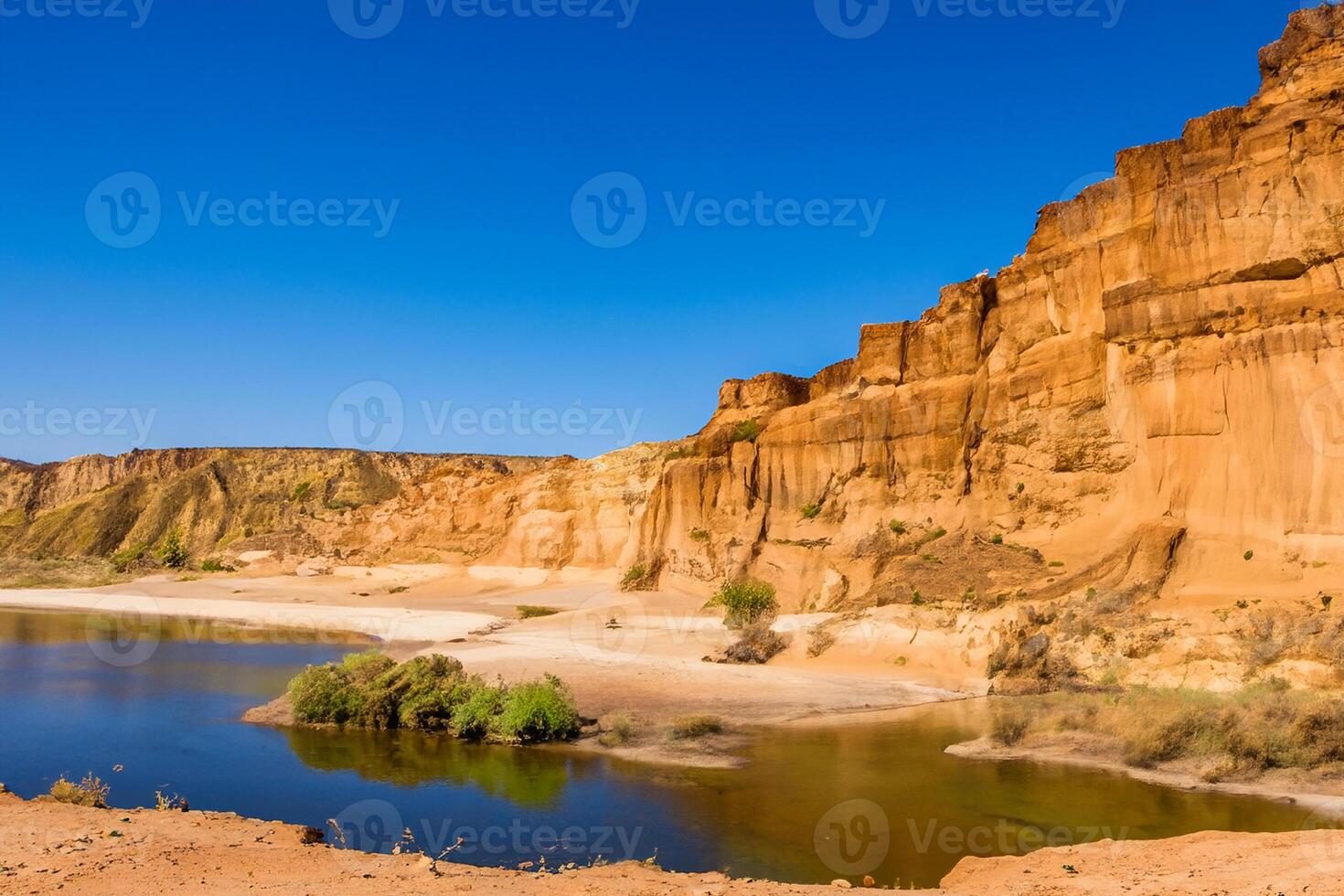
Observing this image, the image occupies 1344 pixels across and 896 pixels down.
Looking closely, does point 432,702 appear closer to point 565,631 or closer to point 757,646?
point 757,646

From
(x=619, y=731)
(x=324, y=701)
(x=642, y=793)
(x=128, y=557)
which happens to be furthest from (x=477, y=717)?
(x=128, y=557)

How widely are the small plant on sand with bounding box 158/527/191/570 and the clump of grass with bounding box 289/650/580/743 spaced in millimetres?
65082

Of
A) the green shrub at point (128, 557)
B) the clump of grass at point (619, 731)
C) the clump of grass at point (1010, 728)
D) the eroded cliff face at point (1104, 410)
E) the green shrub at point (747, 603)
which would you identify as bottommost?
the clump of grass at point (619, 731)

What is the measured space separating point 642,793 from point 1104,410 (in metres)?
24.6

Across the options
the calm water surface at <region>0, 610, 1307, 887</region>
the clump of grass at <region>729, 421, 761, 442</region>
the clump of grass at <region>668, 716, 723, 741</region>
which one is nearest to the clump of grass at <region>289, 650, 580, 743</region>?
the calm water surface at <region>0, 610, 1307, 887</region>

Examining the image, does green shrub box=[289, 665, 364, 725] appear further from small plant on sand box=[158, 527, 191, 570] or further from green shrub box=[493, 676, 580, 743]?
small plant on sand box=[158, 527, 191, 570]

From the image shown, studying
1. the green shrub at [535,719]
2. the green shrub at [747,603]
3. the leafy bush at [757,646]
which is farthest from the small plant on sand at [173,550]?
the green shrub at [535,719]

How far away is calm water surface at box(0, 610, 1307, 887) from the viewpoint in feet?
43.9

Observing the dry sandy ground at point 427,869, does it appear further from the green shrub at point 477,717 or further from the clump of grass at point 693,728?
the clump of grass at point 693,728

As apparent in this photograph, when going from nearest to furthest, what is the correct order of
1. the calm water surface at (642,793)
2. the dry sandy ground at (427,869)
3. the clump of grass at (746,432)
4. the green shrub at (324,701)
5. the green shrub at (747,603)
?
the dry sandy ground at (427,869) < the calm water surface at (642,793) < the green shrub at (324,701) < the green shrub at (747,603) < the clump of grass at (746,432)

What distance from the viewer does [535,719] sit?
20.2 m

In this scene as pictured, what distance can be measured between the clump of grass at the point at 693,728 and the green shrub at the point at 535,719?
2.15 m

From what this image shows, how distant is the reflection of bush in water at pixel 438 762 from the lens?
55.4ft

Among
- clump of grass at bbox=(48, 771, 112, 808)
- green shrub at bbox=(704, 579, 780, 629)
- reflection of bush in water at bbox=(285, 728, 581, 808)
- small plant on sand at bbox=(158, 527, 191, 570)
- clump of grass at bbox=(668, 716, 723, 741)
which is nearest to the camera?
clump of grass at bbox=(48, 771, 112, 808)
